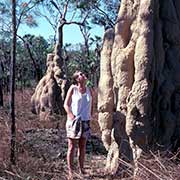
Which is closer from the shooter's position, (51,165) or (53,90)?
(51,165)

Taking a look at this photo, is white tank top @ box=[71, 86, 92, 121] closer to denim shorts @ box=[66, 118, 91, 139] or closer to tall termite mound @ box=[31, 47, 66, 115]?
denim shorts @ box=[66, 118, 91, 139]

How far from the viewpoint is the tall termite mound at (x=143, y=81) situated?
7887mm

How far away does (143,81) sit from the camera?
784cm

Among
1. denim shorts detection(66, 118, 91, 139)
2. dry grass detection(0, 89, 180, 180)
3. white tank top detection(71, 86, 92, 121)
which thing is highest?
white tank top detection(71, 86, 92, 121)

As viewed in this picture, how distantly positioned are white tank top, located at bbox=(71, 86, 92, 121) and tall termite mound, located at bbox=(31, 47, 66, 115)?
901 cm

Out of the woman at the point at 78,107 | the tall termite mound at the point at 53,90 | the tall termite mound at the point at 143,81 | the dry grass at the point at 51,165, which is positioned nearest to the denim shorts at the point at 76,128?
the woman at the point at 78,107

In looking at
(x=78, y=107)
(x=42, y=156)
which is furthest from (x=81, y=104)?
(x=42, y=156)

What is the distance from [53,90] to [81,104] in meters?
9.35

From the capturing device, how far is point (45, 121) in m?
17.1

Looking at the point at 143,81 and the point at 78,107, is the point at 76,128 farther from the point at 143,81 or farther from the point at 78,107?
the point at 143,81

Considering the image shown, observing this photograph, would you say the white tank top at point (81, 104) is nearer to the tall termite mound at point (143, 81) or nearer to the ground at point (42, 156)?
the tall termite mound at point (143, 81)

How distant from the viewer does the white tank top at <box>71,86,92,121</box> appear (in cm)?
845

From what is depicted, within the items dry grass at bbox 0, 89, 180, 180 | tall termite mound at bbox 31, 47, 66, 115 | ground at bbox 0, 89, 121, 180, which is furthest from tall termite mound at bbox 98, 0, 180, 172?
tall termite mound at bbox 31, 47, 66, 115

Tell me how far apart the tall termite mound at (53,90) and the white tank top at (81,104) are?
29.6 ft
